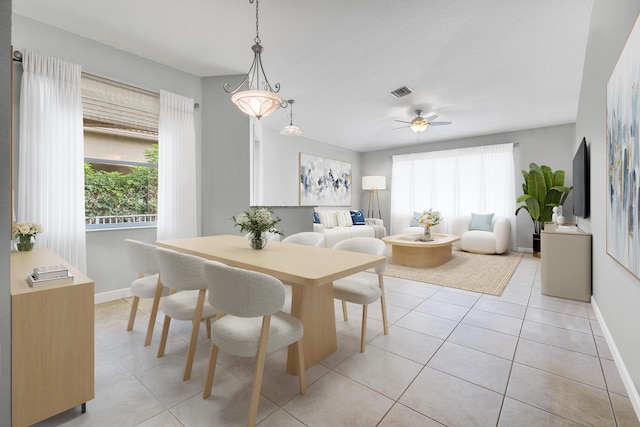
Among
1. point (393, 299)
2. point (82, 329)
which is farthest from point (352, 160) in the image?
point (82, 329)

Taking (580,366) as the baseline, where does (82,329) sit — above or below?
above

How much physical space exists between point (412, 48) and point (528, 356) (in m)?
3.10

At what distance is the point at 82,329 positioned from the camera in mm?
1426

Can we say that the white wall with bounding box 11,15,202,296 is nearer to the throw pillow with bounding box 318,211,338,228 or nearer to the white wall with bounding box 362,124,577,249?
the throw pillow with bounding box 318,211,338,228

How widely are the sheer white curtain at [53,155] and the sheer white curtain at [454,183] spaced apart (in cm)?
672

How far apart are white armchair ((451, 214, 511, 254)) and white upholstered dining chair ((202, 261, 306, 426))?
5543 mm

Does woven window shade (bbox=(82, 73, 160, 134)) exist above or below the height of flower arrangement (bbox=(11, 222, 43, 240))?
above

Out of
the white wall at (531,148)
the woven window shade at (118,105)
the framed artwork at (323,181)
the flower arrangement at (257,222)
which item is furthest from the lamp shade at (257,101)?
the white wall at (531,148)

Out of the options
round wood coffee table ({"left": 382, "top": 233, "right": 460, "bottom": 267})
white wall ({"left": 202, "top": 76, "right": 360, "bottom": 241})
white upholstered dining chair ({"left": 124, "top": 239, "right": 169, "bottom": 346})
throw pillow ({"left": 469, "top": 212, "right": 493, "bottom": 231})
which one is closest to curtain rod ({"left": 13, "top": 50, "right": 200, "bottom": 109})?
white wall ({"left": 202, "top": 76, "right": 360, "bottom": 241})

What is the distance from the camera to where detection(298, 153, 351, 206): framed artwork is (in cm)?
677

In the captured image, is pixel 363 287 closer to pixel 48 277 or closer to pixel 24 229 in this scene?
pixel 48 277

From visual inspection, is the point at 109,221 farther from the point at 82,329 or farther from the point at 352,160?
the point at 352,160

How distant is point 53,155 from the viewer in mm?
2682

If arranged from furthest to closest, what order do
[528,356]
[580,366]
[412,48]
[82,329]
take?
[412,48]
[528,356]
[580,366]
[82,329]
